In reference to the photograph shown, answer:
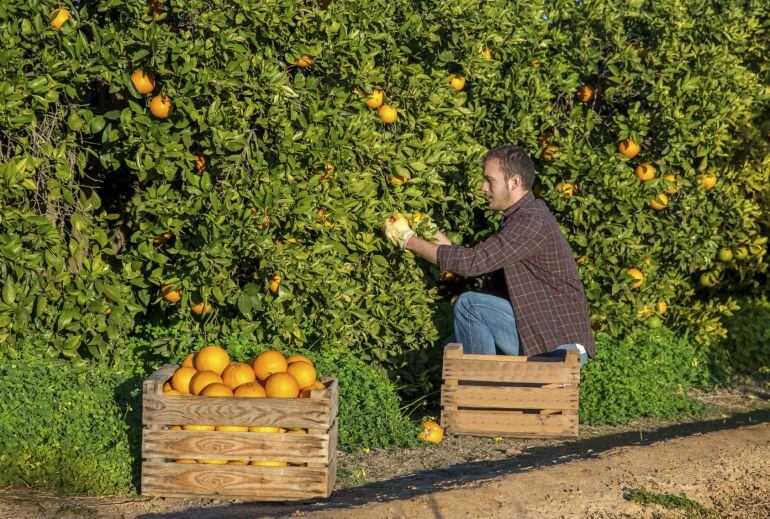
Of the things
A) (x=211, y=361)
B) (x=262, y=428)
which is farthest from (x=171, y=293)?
(x=262, y=428)

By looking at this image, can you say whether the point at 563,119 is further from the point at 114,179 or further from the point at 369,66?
the point at 114,179

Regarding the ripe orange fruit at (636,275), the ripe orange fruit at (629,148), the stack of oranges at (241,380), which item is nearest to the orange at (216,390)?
the stack of oranges at (241,380)

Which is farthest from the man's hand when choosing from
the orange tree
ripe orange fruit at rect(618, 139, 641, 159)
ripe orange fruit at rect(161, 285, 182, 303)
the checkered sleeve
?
ripe orange fruit at rect(618, 139, 641, 159)

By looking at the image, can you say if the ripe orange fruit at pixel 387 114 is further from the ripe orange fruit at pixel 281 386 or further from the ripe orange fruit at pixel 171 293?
the ripe orange fruit at pixel 281 386

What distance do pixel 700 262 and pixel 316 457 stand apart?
3442 mm

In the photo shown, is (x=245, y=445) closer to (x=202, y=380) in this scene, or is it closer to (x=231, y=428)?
(x=231, y=428)

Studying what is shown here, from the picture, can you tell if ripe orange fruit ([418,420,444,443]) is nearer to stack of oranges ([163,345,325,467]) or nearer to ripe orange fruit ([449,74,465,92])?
stack of oranges ([163,345,325,467])

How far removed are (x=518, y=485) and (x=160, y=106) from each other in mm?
2291

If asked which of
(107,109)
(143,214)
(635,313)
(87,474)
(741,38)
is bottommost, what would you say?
(87,474)

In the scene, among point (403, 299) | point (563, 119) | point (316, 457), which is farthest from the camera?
point (563, 119)

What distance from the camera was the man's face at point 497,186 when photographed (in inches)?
190

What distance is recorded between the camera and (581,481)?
147 inches

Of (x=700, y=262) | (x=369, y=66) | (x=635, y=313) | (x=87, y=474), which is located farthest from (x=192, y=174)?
(x=700, y=262)

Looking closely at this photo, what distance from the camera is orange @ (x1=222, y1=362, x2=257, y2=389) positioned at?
379cm
